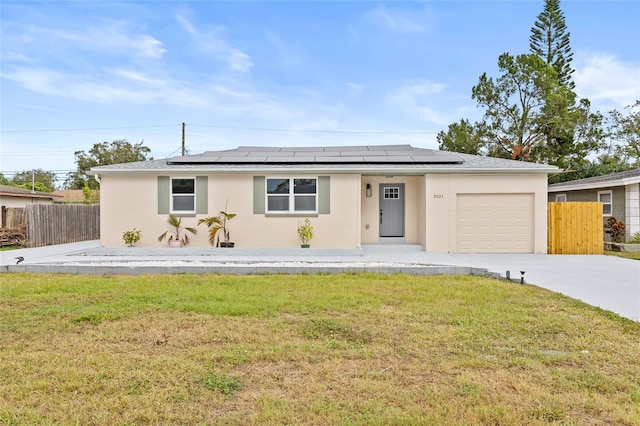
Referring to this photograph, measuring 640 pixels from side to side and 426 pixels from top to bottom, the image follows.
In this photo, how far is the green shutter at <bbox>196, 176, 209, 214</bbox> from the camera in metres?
13.2

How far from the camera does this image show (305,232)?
12.7 m

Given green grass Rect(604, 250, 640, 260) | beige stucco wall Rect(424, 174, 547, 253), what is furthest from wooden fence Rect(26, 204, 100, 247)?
green grass Rect(604, 250, 640, 260)

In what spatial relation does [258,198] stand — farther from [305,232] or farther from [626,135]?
[626,135]

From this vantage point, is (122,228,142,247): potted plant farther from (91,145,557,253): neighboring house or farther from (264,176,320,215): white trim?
(264,176,320,215): white trim

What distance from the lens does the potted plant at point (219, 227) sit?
42.2 feet

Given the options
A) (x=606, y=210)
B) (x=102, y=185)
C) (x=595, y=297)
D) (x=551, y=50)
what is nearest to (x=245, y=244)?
(x=102, y=185)

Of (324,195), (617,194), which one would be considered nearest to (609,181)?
(617,194)

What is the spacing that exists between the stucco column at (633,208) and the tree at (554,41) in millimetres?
15817

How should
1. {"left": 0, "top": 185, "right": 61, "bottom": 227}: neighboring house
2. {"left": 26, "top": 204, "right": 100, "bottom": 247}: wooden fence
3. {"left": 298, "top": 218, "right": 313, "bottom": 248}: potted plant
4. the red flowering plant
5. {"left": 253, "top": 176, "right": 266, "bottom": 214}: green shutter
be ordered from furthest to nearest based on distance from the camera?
{"left": 0, "top": 185, "right": 61, "bottom": 227}: neighboring house → the red flowering plant → {"left": 26, "top": 204, "right": 100, "bottom": 247}: wooden fence → {"left": 253, "top": 176, "right": 266, "bottom": 214}: green shutter → {"left": 298, "top": 218, "right": 313, "bottom": 248}: potted plant

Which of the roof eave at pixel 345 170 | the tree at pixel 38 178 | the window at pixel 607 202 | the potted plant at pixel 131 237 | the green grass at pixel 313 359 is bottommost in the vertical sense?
the green grass at pixel 313 359

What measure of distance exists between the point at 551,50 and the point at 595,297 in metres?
28.2

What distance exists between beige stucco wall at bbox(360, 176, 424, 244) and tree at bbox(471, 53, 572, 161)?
1404cm

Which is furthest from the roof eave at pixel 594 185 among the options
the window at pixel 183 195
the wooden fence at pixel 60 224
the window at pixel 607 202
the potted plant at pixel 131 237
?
the wooden fence at pixel 60 224

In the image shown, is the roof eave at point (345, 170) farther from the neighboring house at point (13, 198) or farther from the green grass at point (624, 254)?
the neighboring house at point (13, 198)
